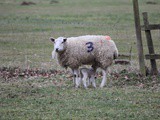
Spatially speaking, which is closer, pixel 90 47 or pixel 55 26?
pixel 90 47

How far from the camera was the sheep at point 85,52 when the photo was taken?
15.4 metres

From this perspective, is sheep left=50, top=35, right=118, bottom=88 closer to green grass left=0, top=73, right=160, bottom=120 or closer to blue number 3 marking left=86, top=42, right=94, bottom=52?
A: blue number 3 marking left=86, top=42, right=94, bottom=52

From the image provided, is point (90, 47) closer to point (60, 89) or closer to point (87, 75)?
point (87, 75)

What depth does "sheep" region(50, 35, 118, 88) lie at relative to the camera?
15.4 meters

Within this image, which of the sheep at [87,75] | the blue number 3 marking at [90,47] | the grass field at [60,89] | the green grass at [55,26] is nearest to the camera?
the grass field at [60,89]

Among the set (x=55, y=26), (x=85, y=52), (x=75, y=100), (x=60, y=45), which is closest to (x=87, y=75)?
(x=85, y=52)

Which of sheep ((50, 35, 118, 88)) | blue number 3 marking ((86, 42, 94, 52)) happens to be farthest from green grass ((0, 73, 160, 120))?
blue number 3 marking ((86, 42, 94, 52))

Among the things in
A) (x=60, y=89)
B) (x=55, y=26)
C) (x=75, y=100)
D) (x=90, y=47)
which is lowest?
(x=75, y=100)

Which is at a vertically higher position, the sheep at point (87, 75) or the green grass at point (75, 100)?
the sheep at point (87, 75)

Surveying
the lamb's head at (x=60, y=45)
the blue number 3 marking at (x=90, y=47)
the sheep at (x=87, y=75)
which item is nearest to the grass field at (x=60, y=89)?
the sheep at (x=87, y=75)

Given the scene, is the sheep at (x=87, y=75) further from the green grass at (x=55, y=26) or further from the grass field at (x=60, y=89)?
the green grass at (x=55, y=26)


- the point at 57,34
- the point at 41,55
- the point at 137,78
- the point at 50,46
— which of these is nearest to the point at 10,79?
the point at 137,78

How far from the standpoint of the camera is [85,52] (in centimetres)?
1540

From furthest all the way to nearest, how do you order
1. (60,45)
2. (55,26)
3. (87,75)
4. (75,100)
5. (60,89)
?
(55,26)
(87,75)
(60,45)
(60,89)
(75,100)
